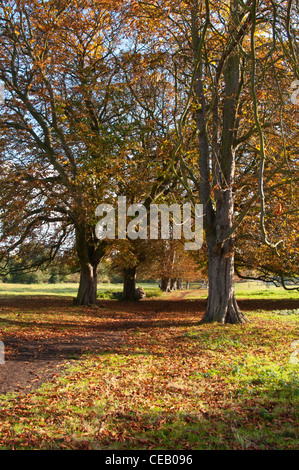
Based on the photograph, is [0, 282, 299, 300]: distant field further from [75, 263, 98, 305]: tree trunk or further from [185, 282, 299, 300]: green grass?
[75, 263, 98, 305]: tree trunk

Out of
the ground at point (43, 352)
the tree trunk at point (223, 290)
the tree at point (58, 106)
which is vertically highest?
the tree at point (58, 106)

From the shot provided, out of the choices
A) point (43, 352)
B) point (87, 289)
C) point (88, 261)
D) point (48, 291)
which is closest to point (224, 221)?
point (43, 352)

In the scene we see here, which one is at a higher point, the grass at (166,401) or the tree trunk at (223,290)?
the tree trunk at (223,290)

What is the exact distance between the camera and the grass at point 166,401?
12.5 feet

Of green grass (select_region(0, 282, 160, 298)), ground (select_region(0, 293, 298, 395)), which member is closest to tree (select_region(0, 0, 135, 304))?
ground (select_region(0, 293, 298, 395))

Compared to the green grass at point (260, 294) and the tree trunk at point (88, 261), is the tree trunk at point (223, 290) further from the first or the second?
the green grass at point (260, 294)

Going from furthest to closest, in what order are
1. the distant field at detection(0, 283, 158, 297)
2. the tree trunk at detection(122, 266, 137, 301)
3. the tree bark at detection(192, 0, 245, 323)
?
the distant field at detection(0, 283, 158, 297)
the tree trunk at detection(122, 266, 137, 301)
the tree bark at detection(192, 0, 245, 323)

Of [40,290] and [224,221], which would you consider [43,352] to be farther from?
[40,290]

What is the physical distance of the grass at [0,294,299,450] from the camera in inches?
150

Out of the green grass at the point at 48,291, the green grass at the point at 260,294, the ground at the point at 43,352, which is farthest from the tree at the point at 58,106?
the green grass at the point at 260,294

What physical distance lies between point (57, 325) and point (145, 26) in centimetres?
938

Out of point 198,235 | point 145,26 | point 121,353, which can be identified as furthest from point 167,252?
point 121,353

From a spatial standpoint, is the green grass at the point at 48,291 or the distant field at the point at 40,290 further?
the distant field at the point at 40,290

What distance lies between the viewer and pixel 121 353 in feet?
26.0
